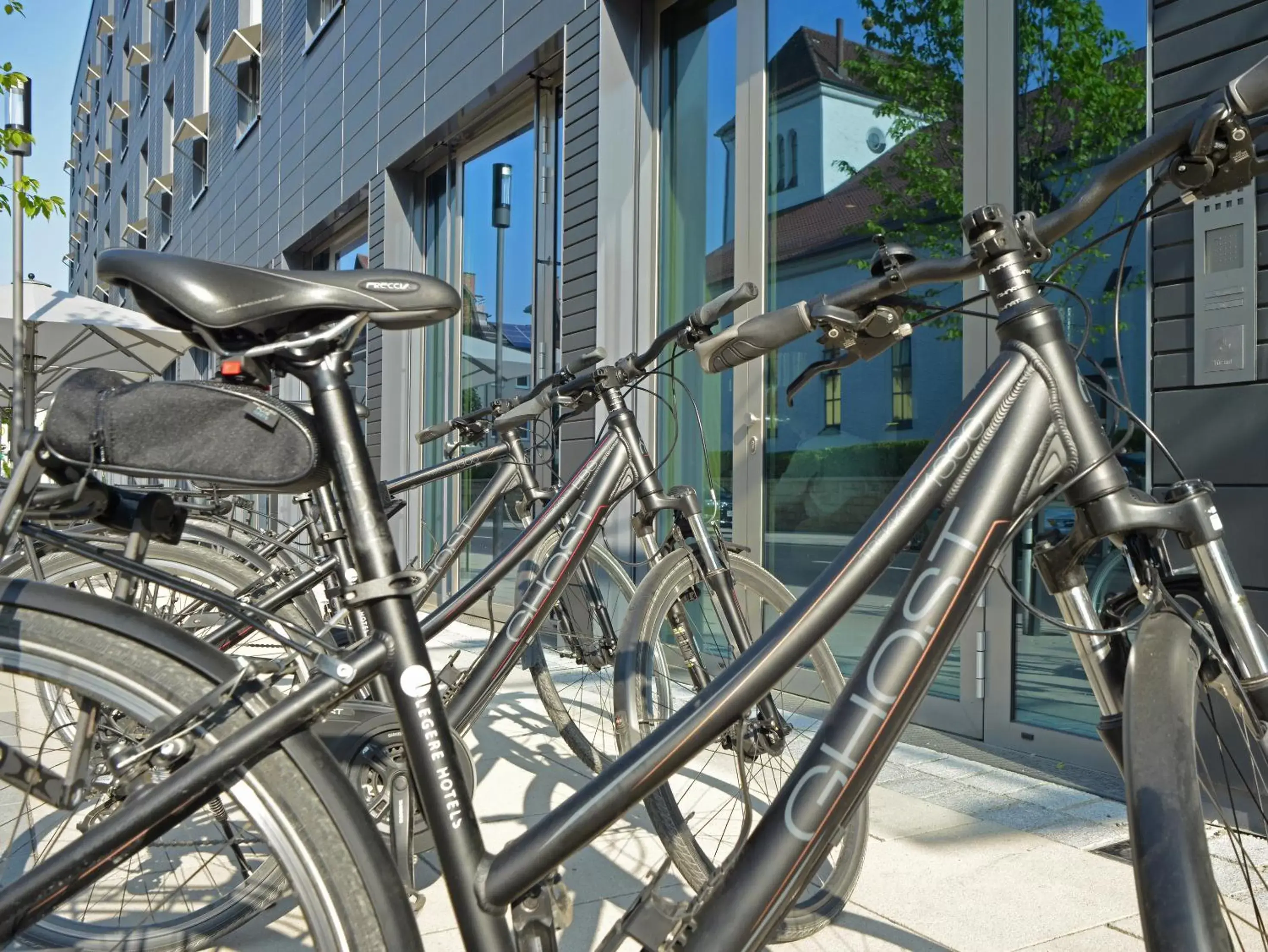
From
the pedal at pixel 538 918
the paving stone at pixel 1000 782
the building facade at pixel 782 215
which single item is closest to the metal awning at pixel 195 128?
the building facade at pixel 782 215

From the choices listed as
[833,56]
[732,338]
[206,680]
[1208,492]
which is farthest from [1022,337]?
[833,56]

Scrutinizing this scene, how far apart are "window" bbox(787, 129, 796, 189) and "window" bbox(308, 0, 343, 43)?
7589 millimetres

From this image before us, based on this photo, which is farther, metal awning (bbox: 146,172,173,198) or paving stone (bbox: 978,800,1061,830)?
metal awning (bbox: 146,172,173,198)

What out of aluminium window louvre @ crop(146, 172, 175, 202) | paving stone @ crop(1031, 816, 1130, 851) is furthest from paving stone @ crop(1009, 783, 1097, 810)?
aluminium window louvre @ crop(146, 172, 175, 202)

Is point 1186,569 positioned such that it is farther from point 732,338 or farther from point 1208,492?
point 732,338

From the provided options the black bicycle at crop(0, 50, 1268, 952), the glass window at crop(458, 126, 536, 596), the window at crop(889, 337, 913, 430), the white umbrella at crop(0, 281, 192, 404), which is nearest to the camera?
the black bicycle at crop(0, 50, 1268, 952)

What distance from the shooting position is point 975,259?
4.18 feet

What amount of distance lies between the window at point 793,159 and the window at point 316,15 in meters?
7.59

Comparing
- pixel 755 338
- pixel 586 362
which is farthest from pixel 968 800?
pixel 755 338

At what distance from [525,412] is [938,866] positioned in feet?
5.41

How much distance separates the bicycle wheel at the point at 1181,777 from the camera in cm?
99

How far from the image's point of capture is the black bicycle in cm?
112

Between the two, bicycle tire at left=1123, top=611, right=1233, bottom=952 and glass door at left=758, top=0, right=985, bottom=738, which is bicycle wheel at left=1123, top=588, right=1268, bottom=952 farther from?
glass door at left=758, top=0, right=985, bottom=738

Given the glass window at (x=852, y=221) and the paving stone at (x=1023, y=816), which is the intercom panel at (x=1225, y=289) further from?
the paving stone at (x=1023, y=816)
